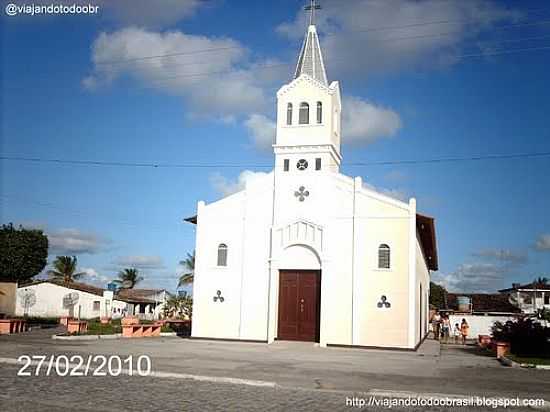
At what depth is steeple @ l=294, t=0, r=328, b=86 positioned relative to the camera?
29.8m

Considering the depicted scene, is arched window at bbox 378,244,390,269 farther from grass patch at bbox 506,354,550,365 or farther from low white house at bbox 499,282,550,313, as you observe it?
low white house at bbox 499,282,550,313

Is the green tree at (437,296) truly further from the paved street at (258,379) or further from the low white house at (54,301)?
the paved street at (258,379)

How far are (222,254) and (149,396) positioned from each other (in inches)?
681

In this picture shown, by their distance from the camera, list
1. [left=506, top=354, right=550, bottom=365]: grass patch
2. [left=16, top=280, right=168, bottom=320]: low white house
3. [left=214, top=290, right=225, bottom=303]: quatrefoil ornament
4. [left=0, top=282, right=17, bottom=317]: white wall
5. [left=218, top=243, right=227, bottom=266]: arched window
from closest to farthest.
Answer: [left=506, top=354, right=550, bottom=365]: grass patch, [left=214, top=290, right=225, bottom=303]: quatrefoil ornament, [left=218, top=243, right=227, bottom=266]: arched window, [left=0, top=282, right=17, bottom=317]: white wall, [left=16, top=280, right=168, bottom=320]: low white house

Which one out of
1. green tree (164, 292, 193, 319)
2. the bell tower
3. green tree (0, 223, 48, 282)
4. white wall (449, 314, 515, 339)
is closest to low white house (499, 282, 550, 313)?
white wall (449, 314, 515, 339)

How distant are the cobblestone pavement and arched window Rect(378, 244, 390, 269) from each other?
14075mm

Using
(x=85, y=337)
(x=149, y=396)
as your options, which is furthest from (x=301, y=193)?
(x=149, y=396)

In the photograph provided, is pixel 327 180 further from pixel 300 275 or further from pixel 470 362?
pixel 470 362

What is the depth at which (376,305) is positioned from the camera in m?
26.6

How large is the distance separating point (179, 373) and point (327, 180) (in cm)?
1441

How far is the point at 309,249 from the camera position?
27.9 metres

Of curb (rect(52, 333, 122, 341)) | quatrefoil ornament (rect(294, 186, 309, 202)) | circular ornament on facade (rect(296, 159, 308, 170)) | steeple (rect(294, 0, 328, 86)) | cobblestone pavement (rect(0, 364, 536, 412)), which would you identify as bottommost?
cobblestone pavement (rect(0, 364, 536, 412))

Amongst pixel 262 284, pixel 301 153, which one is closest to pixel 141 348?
pixel 262 284

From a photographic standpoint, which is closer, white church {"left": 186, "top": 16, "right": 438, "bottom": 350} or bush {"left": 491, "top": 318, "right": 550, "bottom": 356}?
bush {"left": 491, "top": 318, "right": 550, "bottom": 356}
